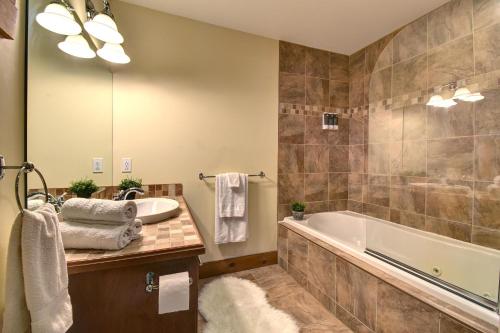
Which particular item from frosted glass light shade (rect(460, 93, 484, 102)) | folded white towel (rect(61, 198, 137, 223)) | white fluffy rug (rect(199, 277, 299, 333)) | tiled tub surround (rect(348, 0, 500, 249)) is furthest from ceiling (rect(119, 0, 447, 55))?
white fluffy rug (rect(199, 277, 299, 333))

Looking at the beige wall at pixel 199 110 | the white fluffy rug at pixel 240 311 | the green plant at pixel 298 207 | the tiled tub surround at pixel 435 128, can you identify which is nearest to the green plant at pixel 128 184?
the beige wall at pixel 199 110

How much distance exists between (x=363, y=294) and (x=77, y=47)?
7.87 feet

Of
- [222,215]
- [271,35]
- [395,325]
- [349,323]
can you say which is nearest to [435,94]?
[271,35]

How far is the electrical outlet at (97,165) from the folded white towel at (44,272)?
1042 mm

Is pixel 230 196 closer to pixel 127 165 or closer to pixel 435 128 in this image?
pixel 127 165

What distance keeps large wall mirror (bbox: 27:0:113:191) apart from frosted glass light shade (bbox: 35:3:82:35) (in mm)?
28

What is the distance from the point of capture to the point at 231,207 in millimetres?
2131

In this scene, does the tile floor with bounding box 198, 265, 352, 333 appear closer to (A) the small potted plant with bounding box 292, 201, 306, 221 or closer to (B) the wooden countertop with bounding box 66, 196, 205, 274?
(A) the small potted plant with bounding box 292, 201, 306, 221

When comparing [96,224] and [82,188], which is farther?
[82,188]

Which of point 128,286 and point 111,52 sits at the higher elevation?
point 111,52

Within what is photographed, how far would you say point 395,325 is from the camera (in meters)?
1.24

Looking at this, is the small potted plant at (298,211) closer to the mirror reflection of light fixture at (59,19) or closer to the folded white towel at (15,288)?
the folded white towel at (15,288)

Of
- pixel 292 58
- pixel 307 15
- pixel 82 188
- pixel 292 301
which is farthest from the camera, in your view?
pixel 292 58

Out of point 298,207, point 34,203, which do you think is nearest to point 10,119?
point 34,203
